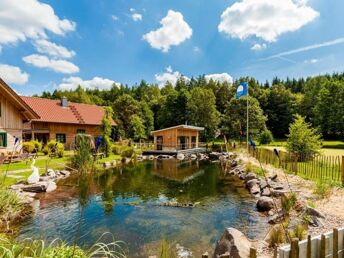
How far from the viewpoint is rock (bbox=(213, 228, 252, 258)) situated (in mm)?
4949

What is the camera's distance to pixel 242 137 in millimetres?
35344

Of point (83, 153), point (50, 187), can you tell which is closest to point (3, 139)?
point (83, 153)

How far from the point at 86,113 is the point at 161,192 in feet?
74.6

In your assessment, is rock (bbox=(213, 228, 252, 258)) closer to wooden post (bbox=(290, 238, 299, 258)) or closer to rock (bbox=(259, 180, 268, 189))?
wooden post (bbox=(290, 238, 299, 258))

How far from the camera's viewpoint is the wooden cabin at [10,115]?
17.5 meters

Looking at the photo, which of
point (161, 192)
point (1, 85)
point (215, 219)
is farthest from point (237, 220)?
point (1, 85)

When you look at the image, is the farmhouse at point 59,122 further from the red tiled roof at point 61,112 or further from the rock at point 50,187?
the rock at point 50,187

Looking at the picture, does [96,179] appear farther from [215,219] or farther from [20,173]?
[215,219]

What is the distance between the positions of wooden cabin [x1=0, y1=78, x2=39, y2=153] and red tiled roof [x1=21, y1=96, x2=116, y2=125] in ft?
20.4

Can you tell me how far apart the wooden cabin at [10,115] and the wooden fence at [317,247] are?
62.1 feet

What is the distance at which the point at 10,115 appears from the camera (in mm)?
18453

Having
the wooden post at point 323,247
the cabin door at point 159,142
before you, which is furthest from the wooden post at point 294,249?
the cabin door at point 159,142

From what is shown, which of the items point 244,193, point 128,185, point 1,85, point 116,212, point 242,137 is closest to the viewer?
point 116,212

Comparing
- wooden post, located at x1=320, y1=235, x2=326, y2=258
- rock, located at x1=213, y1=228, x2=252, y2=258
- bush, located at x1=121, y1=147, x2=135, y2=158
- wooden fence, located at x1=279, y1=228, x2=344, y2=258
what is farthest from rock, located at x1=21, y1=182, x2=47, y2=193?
bush, located at x1=121, y1=147, x2=135, y2=158
